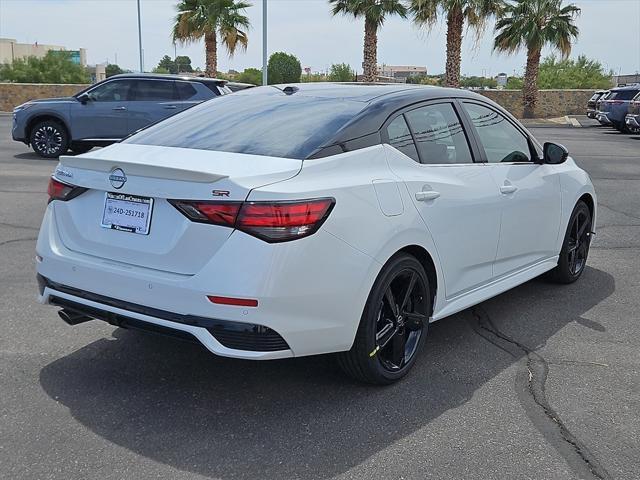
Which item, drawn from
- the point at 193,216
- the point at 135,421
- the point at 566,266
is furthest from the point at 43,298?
the point at 566,266

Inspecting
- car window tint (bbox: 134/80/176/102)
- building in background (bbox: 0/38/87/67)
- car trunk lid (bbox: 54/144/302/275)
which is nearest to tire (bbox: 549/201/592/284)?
car trunk lid (bbox: 54/144/302/275)

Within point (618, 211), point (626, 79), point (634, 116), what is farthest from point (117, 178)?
point (626, 79)

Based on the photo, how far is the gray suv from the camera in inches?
538

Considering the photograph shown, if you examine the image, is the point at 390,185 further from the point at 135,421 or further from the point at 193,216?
the point at 135,421

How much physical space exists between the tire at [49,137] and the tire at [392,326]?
11.7 m

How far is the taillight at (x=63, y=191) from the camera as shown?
3.58 meters

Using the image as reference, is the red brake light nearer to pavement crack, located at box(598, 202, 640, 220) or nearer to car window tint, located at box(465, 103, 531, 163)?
car window tint, located at box(465, 103, 531, 163)

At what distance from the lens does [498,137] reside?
490 cm

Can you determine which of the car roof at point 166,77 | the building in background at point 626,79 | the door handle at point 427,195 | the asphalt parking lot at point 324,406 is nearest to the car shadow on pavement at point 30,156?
the car roof at point 166,77

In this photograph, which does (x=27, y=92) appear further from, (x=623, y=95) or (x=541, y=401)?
(x=541, y=401)

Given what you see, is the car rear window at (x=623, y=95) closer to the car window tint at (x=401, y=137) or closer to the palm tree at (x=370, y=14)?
the palm tree at (x=370, y=14)

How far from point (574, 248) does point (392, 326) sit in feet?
9.02

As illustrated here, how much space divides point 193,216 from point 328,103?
1.35 meters

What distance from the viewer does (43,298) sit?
3717mm
